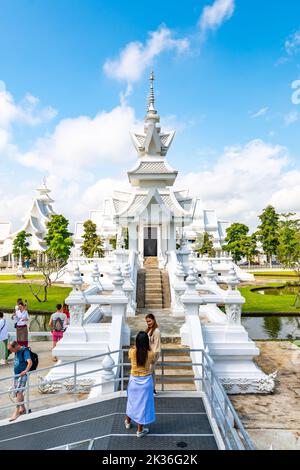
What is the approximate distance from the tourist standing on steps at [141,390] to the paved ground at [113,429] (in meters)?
0.26

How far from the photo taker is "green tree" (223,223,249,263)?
165 ft

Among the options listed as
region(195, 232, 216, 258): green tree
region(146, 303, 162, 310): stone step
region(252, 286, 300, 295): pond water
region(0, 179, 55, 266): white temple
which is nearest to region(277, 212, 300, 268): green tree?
region(252, 286, 300, 295): pond water

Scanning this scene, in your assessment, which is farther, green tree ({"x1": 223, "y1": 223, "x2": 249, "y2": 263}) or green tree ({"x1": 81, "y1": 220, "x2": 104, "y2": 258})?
green tree ({"x1": 223, "y1": 223, "x2": 249, "y2": 263})

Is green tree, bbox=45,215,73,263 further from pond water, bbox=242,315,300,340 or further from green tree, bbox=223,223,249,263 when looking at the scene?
pond water, bbox=242,315,300,340

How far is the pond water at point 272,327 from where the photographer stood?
1549 centimetres

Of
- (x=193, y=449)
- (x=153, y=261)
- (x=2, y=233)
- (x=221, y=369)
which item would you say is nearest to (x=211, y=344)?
(x=221, y=369)

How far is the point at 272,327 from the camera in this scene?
17109 millimetres

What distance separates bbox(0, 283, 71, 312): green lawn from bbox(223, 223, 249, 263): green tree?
96.5 ft

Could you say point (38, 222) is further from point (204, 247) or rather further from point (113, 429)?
point (113, 429)

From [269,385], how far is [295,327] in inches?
409

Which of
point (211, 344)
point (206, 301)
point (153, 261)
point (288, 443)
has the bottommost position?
point (288, 443)

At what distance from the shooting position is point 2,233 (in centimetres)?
6356
